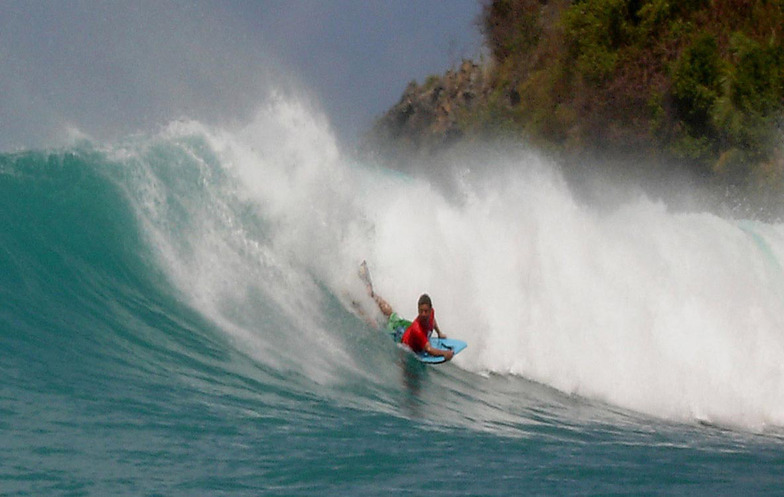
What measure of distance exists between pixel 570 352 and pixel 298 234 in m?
4.24

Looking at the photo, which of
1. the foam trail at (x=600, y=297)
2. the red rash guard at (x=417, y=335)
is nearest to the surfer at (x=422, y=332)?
the red rash guard at (x=417, y=335)

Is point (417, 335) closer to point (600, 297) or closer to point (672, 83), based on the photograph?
point (600, 297)

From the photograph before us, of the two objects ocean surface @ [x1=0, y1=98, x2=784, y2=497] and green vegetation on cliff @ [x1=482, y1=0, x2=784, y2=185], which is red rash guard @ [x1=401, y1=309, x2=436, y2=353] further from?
green vegetation on cliff @ [x1=482, y1=0, x2=784, y2=185]

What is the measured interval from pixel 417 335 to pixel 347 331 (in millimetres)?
1426

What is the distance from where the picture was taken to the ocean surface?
24.6ft

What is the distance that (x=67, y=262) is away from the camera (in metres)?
12.1

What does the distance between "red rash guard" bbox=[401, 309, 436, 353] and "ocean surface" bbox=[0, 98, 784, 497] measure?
0.26 metres

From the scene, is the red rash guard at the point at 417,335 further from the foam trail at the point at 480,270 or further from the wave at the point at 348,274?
the foam trail at the point at 480,270

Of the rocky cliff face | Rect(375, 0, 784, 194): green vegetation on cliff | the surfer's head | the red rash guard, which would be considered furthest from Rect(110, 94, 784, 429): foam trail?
the rocky cliff face

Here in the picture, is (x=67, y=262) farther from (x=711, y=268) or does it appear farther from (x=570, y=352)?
(x=711, y=268)

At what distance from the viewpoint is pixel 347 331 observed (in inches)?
498

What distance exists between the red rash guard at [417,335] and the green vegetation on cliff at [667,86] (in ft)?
77.3

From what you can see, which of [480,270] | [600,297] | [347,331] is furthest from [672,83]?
[347,331]

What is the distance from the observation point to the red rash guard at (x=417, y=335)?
37.6 feet
